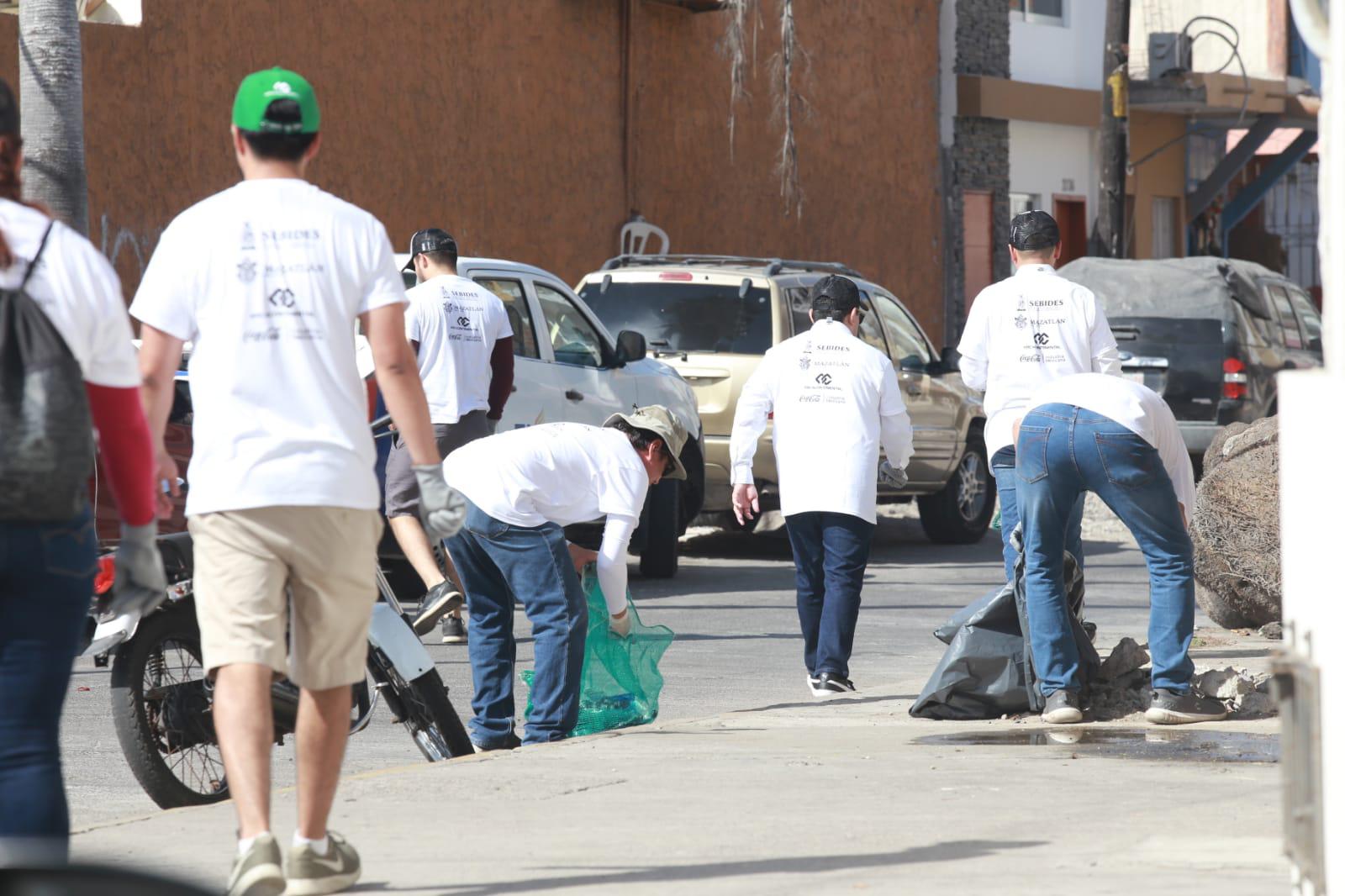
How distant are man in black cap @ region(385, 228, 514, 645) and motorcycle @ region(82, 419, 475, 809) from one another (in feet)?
10.6

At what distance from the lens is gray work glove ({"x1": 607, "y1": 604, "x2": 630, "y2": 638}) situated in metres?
7.44

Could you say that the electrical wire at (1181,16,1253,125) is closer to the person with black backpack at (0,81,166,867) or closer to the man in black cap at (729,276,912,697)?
the man in black cap at (729,276,912,697)

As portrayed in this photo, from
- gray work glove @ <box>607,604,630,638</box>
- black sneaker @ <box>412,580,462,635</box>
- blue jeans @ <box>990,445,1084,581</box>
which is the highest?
blue jeans @ <box>990,445,1084,581</box>

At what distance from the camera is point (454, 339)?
1033 centimetres

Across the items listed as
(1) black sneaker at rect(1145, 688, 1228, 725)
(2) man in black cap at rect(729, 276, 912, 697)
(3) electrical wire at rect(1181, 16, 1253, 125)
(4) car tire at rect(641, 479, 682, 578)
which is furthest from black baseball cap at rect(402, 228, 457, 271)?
(3) electrical wire at rect(1181, 16, 1253, 125)

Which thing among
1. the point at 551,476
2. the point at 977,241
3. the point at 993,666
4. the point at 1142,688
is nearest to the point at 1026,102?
the point at 977,241

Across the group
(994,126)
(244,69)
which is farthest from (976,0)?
(244,69)

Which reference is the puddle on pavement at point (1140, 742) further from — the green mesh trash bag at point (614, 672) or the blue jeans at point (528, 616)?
the blue jeans at point (528, 616)

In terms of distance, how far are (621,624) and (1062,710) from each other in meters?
1.59

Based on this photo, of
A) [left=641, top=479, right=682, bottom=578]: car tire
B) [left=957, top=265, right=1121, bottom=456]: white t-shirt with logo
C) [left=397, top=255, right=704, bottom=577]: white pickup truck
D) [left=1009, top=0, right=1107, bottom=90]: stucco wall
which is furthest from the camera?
[left=1009, top=0, right=1107, bottom=90]: stucco wall

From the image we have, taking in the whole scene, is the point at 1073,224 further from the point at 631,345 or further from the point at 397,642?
the point at 397,642

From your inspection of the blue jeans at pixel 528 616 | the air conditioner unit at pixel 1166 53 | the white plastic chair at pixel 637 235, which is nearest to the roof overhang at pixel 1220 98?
the air conditioner unit at pixel 1166 53

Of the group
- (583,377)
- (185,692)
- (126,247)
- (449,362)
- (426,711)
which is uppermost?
(126,247)

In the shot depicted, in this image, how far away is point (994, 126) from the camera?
26266mm
